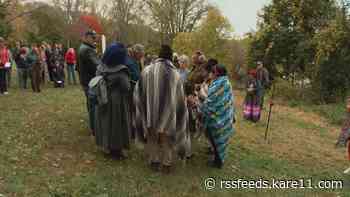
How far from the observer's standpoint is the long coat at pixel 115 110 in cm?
606

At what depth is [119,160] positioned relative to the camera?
6.46 m

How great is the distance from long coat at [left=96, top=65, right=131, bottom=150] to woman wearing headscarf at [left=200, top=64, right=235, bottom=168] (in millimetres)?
1501

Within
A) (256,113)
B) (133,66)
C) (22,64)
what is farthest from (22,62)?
(256,113)

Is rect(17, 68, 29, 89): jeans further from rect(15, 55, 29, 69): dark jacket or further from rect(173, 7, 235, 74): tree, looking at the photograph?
rect(173, 7, 235, 74): tree

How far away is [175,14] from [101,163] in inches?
1327

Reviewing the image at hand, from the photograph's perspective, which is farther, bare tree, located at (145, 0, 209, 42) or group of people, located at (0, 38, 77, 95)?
bare tree, located at (145, 0, 209, 42)

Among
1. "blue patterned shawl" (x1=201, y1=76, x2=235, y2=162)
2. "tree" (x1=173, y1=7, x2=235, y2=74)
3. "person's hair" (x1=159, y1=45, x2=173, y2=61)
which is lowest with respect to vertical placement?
"blue patterned shawl" (x1=201, y1=76, x2=235, y2=162)


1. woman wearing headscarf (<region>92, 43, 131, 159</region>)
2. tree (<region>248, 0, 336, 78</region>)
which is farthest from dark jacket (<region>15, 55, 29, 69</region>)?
tree (<region>248, 0, 336, 78</region>)

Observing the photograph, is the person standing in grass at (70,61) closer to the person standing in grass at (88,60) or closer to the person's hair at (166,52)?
the person standing in grass at (88,60)

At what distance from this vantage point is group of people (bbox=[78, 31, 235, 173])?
5.93m

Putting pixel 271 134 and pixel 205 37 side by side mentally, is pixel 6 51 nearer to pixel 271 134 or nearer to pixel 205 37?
pixel 271 134

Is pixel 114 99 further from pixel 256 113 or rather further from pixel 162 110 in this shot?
pixel 256 113

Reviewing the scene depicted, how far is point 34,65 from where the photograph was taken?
13.0 meters

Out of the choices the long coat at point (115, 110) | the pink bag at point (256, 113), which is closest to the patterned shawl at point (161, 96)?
the long coat at point (115, 110)
